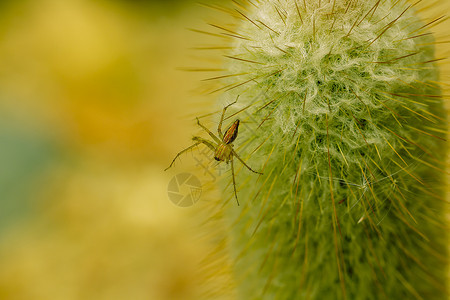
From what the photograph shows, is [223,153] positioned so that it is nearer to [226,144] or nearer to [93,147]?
[226,144]

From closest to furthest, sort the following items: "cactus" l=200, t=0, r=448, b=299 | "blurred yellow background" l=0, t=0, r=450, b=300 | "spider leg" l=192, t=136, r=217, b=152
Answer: "cactus" l=200, t=0, r=448, b=299 → "spider leg" l=192, t=136, r=217, b=152 → "blurred yellow background" l=0, t=0, r=450, b=300

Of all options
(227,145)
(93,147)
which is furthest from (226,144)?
(93,147)

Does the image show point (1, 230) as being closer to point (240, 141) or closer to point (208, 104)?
point (208, 104)

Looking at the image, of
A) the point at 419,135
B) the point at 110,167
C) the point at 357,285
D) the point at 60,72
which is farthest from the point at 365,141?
the point at 60,72

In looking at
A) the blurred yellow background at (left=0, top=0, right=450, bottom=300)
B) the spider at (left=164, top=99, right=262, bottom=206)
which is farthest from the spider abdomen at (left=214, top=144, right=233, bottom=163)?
the blurred yellow background at (left=0, top=0, right=450, bottom=300)

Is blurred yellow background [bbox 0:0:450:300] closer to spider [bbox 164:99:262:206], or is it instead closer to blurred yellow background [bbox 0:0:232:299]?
blurred yellow background [bbox 0:0:232:299]
